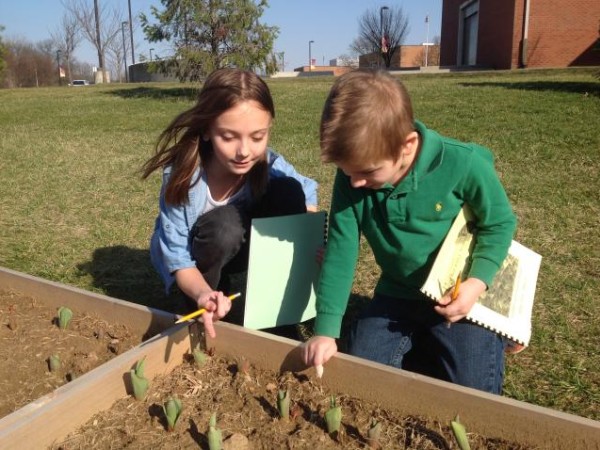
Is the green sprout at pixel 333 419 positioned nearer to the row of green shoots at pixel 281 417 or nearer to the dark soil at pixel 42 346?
the row of green shoots at pixel 281 417

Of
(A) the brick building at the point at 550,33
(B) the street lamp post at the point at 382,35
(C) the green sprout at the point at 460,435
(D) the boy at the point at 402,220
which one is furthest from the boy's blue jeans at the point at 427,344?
(B) the street lamp post at the point at 382,35

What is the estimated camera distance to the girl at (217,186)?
1.99 meters

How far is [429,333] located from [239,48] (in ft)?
36.0

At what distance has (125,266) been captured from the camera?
3295 millimetres

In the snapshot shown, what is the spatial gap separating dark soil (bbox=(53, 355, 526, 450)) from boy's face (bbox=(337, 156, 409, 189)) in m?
0.64

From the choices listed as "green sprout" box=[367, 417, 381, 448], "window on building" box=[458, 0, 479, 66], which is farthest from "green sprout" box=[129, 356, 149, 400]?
"window on building" box=[458, 0, 479, 66]

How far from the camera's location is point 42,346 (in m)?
2.17

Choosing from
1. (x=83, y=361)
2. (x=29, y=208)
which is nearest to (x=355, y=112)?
(x=83, y=361)

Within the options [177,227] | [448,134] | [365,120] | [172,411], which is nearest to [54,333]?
[177,227]

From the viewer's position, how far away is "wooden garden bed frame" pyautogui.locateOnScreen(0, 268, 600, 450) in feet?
4.71

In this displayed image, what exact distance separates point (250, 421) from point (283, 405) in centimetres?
12

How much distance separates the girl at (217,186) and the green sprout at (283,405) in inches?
13.7

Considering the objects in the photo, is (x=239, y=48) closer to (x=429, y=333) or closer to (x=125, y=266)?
(x=125, y=266)

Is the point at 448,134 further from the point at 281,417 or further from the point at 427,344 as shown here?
the point at 281,417
